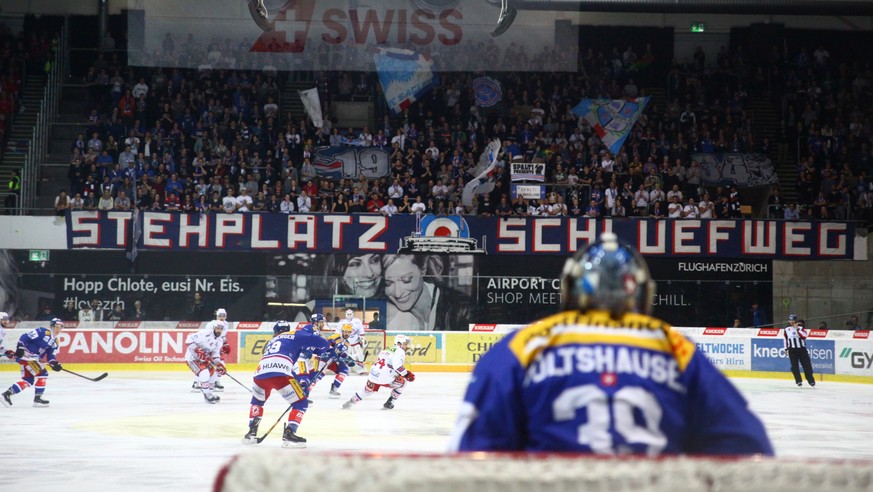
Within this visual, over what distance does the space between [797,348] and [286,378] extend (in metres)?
14.2

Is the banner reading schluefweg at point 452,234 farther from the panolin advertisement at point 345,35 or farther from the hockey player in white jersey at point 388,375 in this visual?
the hockey player in white jersey at point 388,375

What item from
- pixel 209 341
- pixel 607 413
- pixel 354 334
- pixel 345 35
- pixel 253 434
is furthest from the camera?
pixel 345 35

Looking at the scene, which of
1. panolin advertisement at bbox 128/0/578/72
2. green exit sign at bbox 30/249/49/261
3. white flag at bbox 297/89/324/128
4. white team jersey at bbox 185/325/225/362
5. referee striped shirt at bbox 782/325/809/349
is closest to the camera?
white team jersey at bbox 185/325/225/362

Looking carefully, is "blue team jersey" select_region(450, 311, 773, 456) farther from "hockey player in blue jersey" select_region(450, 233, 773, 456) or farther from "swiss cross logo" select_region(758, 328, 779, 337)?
"swiss cross logo" select_region(758, 328, 779, 337)

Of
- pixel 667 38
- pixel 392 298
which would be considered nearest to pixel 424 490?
pixel 392 298

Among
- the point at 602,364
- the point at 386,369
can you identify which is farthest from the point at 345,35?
the point at 602,364

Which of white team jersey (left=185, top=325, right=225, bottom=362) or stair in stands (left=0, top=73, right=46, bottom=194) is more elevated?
stair in stands (left=0, top=73, right=46, bottom=194)

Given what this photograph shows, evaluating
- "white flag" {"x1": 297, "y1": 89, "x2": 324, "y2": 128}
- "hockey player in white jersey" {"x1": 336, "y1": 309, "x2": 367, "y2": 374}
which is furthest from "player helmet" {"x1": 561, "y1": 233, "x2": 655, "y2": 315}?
"white flag" {"x1": 297, "y1": 89, "x2": 324, "y2": 128}

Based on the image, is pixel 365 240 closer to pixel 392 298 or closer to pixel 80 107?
pixel 392 298

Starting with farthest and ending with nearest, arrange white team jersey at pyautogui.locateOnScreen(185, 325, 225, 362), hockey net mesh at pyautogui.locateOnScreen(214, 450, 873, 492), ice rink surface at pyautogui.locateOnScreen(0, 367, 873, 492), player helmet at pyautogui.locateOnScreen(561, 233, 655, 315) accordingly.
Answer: white team jersey at pyautogui.locateOnScreen(185, 325, 225, 362) → ice rink surface at pyautogui.locateOnScreen(0, 367, 873, 492) → player helmet at pyautogui.locateOnScreen(561, 233, 655, 315) → hockey net mesh at pyautogui.locateOnScreen(214, 450, 873, 492)

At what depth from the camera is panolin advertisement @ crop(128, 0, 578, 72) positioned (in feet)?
91.0

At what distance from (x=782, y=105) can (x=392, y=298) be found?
1547 centimetres

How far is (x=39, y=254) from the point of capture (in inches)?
997

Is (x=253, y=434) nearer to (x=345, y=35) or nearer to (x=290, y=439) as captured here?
(x=290, y=439)
